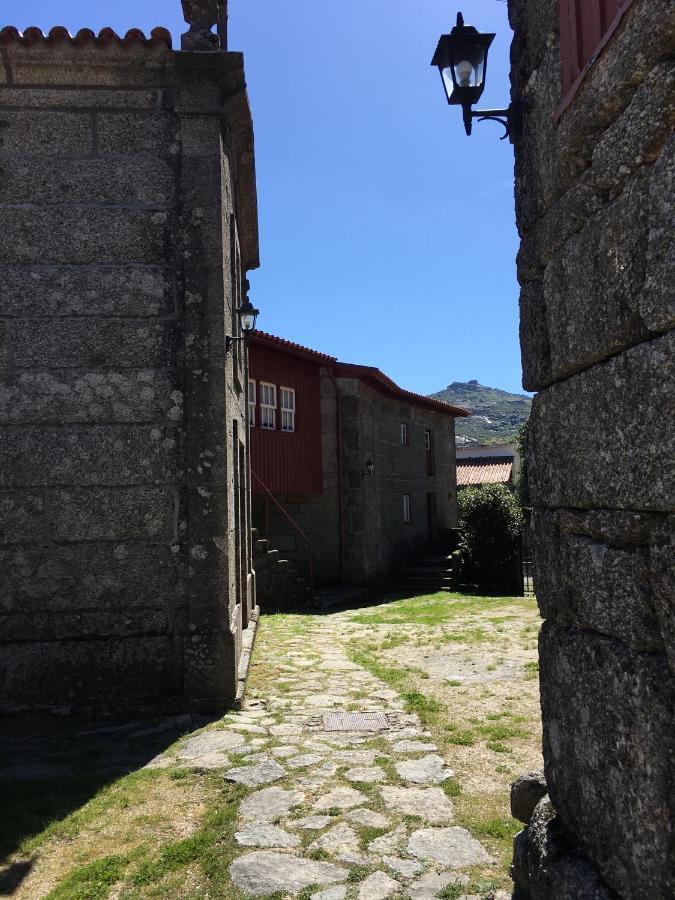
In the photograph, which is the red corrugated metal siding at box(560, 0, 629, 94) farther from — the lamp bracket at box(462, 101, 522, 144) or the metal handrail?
the metal handrail

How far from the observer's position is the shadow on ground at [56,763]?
3715mm

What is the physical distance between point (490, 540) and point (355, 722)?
36.2 feet

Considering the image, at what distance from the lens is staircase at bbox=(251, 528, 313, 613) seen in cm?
1244

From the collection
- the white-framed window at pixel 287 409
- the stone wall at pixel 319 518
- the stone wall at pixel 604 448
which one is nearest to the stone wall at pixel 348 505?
the stone wall at pixel 319 518

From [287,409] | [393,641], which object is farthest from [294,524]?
[393,641]

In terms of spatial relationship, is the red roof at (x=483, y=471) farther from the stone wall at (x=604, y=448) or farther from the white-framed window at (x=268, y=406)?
the stone wall at (x=604, y=448)

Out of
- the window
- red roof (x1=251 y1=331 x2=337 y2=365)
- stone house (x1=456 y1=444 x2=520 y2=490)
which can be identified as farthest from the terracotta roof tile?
stone house (x1=456 y1=444 x2=520 y2=490)

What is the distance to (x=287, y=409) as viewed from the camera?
14.4 meters

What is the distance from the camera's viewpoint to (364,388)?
15852 millimetres

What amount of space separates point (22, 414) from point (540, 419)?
4.71m

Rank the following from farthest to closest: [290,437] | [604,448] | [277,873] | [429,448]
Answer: [429,448]
[290,437]
[277,873]
[604,448]

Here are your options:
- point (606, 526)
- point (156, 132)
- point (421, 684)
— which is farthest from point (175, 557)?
point (606, 526)

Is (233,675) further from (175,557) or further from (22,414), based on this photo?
(22,414)

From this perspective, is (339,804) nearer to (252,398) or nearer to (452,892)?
(452,892)
